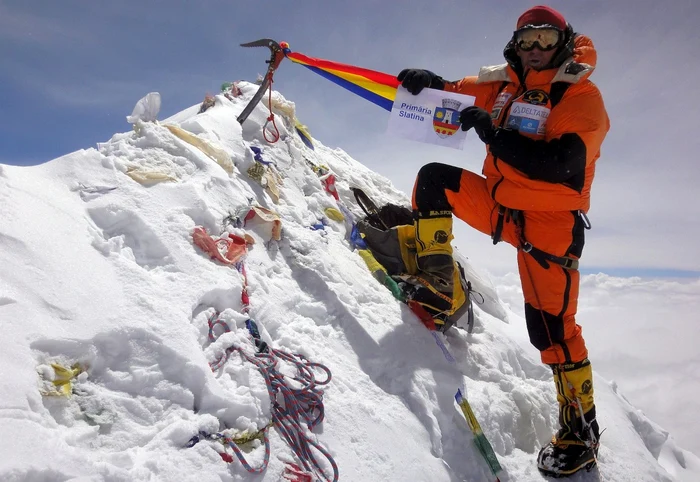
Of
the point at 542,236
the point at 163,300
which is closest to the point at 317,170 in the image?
the point at 542,236

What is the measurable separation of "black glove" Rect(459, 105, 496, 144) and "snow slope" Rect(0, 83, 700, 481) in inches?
58.8

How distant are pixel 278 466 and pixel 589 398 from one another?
226cm

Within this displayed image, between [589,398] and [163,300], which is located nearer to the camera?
[163,300]

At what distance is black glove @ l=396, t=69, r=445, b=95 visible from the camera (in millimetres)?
3518

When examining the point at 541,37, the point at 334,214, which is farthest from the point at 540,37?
the point at 334,214

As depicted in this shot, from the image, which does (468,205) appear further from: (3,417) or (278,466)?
(3,417)

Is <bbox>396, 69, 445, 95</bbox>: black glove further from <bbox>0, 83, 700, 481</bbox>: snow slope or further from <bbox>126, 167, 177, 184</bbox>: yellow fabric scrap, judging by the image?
<bbox>126, 167, 177, 184</bbox>: yellow fabric scrap

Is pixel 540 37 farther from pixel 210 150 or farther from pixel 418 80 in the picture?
pixel 210 150

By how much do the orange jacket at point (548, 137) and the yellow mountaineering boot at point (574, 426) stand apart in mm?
1140

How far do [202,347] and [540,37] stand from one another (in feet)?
9.54

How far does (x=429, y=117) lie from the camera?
137 inches

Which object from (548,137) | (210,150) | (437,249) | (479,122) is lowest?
(437,249)

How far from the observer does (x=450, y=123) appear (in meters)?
3.41

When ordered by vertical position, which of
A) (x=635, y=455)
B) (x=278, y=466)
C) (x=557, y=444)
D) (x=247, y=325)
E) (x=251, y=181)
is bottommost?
(x=635, y=455)
